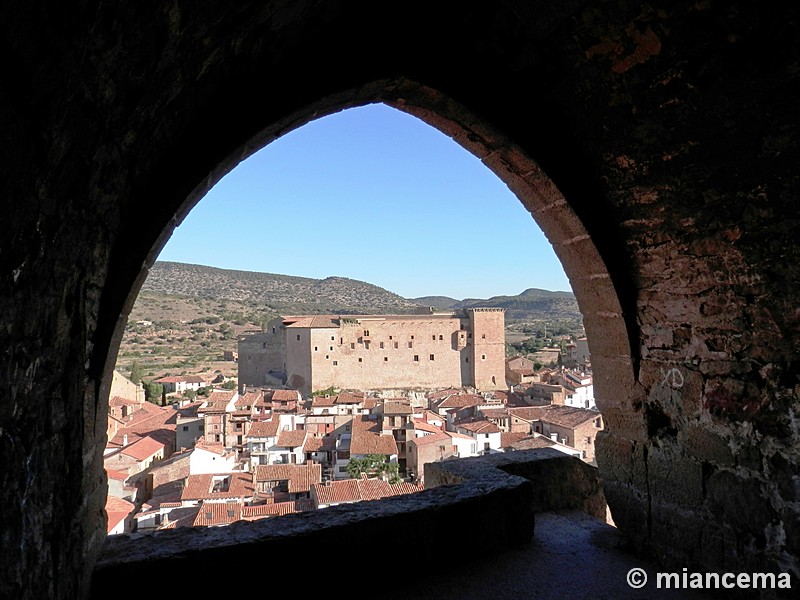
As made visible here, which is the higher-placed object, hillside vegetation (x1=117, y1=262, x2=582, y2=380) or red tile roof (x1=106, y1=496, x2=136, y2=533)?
hillside vegetation (x1=117, y1=262, x2=582, y2=380)

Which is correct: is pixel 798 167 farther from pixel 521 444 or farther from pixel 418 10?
pixel 521 444

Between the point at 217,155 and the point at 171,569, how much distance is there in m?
1.56

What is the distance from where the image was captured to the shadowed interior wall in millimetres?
1036

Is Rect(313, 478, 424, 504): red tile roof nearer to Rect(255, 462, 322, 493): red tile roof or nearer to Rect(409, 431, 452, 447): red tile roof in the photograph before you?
Rect(255, 462, 322, 493): red tile roof

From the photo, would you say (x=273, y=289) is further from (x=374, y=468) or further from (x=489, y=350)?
(x=374, y=468)

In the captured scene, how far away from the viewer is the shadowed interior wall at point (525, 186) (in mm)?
1036

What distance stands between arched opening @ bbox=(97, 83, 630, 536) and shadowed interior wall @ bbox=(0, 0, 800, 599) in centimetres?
1

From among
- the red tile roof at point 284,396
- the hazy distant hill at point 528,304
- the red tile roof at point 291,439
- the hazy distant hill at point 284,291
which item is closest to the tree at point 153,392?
the red tile roof at point 284,396

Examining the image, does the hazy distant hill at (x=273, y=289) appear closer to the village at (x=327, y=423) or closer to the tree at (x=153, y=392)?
the village at (x=327, y=423)

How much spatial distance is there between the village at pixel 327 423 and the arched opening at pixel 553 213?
6.10 feet

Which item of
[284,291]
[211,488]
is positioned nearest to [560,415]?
[211,488]

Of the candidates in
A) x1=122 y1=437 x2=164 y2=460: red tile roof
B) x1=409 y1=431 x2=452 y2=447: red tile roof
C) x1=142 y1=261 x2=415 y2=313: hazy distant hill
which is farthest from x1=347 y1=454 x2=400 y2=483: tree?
x1=142 y1=261 x2=415 y2=313: hazy distant hill

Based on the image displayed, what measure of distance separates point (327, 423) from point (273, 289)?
54.7 metres

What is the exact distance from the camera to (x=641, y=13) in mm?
1875
